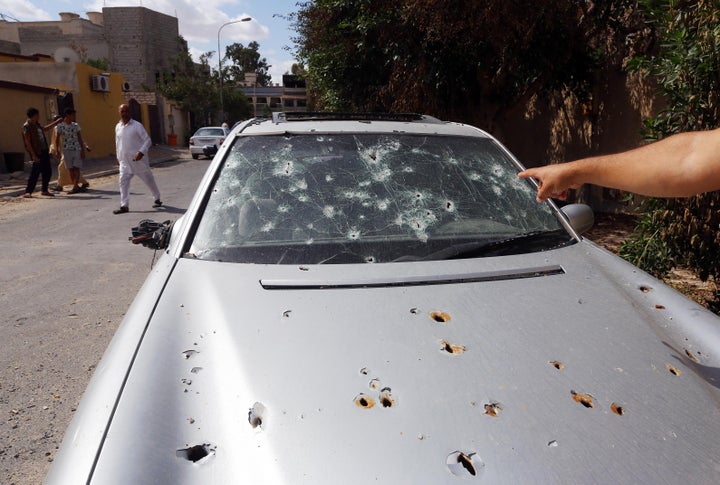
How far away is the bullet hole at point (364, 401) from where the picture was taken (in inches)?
60.1

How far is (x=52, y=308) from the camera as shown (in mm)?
5180

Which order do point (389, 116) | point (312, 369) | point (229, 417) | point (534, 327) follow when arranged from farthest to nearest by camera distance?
point (389, 116)
point (534, 327)
point (312, 369)
point (229, 417)

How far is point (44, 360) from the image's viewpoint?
4055 millimetres

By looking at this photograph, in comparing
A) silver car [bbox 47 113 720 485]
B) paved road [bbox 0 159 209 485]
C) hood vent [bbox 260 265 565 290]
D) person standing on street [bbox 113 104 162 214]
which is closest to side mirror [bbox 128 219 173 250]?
silver car [bbox 47 113 720 485]

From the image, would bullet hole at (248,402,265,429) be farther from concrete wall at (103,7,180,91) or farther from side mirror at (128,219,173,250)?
concrete wall at (103,7,180,91)

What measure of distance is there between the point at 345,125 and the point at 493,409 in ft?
6.67

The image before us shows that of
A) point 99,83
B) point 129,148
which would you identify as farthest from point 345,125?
point 99,83

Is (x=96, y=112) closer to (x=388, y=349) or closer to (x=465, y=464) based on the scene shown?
(x=388, y=349)

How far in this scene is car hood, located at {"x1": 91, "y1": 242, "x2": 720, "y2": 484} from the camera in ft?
4.53

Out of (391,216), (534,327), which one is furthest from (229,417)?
(391,216)

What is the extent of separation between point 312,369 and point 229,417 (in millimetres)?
265

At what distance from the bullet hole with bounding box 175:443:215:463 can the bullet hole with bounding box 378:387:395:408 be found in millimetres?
443

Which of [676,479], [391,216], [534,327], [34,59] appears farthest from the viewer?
[34,59]

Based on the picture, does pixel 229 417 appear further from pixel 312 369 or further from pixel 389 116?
pixel 389 116
